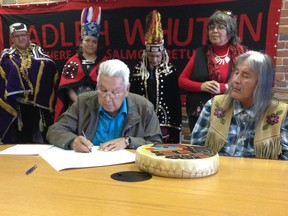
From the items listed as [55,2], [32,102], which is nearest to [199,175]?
[32,102]

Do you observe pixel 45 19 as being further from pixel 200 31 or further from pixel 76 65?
pixel 200 31

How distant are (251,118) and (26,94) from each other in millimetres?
2164

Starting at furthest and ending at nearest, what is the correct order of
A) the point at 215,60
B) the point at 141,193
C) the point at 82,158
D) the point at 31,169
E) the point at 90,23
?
the point at 90,23
the point at 215,60
the point at 82,158
the point at 31,169
the point at 141,193

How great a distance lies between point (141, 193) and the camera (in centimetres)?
107

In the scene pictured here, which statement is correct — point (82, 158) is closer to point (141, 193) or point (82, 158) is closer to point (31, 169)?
point (31, 169)

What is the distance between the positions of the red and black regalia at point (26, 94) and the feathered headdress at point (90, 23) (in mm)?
558

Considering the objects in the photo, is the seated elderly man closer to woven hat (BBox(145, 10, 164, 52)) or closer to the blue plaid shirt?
the blue plaid shirt

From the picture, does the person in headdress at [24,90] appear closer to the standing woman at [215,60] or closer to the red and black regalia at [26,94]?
the red and black regalia at [26,94]

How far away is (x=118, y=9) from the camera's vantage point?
11.2 feet

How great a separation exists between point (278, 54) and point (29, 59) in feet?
7.13

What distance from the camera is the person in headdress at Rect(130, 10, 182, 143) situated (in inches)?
104

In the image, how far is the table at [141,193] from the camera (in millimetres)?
946

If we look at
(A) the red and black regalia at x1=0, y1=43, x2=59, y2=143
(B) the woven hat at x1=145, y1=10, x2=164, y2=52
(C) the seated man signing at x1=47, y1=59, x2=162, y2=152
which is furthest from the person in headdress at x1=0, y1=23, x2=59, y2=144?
(C) the seated man signing at x1=47, y1=59, x2=162, y2=152

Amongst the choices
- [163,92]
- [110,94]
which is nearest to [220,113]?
[110,94]
